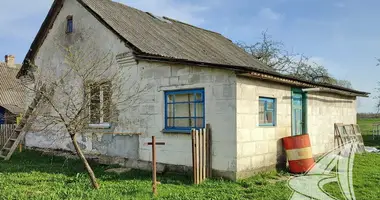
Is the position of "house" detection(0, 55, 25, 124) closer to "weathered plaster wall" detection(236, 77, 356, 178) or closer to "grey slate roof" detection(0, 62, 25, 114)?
"grey slate roof" detection(0, 62, 25, 114)

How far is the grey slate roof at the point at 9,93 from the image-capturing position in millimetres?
23792

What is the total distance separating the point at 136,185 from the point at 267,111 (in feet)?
14.0

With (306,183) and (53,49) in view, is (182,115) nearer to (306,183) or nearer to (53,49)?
(306,183)

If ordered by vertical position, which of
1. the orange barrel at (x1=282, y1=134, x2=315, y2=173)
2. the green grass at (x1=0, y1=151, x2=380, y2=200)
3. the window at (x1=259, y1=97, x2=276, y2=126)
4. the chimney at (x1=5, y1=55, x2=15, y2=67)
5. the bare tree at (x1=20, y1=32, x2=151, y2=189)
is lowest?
the green grass at (x1=0, y1=151, x2=380, y2=200)

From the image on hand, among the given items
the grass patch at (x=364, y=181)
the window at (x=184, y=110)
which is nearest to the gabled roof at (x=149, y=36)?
the window at (x=184, y=110)

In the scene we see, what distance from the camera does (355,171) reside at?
9.85 meters

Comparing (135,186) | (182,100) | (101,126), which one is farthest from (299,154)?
(101,126)

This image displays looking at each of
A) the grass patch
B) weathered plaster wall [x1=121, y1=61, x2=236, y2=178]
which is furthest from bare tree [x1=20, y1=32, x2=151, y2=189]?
the grass patch

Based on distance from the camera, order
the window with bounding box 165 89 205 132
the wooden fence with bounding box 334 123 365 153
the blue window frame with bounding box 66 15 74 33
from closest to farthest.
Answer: the window with bounding box 165 89 205 132 → the blue window frame with bounding box 66 15 74 33 → the wooden fence with bounding box 334 123 365 153

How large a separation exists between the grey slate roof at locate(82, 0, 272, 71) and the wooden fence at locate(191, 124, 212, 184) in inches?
90.4

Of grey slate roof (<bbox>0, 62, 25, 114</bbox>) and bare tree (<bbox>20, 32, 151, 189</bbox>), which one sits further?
grey slate roof (<bbox>0, 62, 25, 114</bbox>)

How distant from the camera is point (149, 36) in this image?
11.9 m

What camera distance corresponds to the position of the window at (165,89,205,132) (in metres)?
9.05

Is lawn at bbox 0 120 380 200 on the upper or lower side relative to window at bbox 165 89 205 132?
lower
